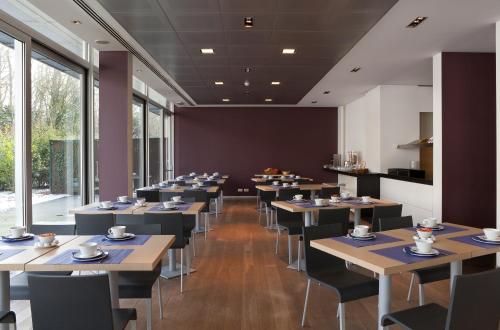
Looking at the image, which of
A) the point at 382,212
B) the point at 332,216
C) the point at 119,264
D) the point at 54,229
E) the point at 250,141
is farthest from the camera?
the point at 250,141

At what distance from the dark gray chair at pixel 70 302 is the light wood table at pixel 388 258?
118cm

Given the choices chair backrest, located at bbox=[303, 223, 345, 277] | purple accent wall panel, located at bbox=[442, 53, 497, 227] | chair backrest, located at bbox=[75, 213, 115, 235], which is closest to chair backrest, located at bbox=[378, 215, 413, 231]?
chair backrest, located at bbox=[303, 223, 345, 277]

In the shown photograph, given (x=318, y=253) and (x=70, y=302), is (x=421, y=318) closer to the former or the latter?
(x=318, y=253)

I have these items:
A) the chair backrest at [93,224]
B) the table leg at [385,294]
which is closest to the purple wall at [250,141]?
the chair backrest at [93,224]

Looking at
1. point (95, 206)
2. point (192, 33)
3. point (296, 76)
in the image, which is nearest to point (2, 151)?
point (95, 206)

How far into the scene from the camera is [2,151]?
11.9 ft

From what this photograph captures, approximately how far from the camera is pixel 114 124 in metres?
5.51

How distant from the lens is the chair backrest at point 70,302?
1.69 meters

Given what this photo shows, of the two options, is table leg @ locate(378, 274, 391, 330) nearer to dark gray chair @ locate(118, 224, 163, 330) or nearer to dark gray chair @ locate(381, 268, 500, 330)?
dark gray chair @ locate(381, 268, 500, 330)

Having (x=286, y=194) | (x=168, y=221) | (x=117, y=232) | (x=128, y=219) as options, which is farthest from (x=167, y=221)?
(x=286, y=194)

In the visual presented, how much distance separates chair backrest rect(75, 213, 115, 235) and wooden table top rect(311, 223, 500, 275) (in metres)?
1.74

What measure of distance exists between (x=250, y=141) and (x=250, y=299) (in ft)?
26.5

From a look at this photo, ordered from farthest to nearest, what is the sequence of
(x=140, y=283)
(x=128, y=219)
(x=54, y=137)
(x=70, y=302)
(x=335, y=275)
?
1. (x=54, y=137)
2. (x=128, y=219)
3. (x=335, y=275)
4. (x=140, y=283)
5. (x=70, y=302)

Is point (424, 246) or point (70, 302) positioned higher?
point (424, 246)
